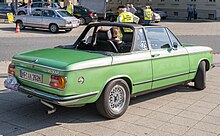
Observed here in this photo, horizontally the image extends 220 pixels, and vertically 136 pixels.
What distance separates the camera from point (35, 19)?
63.6 ft

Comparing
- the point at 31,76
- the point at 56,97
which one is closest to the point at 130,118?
the point at 56,97

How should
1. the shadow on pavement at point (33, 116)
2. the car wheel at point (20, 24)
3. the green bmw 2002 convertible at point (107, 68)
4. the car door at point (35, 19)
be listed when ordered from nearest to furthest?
the green bmw 2002 convertible at point (107, 68), the shadow on pavement at point (33, 116), the car door at point (35, 19), the car wheel at point (20, 24)

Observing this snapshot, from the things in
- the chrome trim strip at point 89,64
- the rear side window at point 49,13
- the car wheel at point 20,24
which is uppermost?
the rear side window at point 49,13

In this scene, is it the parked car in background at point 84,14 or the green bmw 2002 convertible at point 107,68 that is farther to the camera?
the parked car in background at point 84,14

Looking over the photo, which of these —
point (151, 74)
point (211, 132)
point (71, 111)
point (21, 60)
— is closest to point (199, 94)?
point (151, 74)

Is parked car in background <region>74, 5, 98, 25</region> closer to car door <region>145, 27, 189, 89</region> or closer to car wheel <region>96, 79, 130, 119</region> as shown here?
car door <region>145, 27, 189, 89</region>

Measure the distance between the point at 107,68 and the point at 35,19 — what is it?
1566 centimetres

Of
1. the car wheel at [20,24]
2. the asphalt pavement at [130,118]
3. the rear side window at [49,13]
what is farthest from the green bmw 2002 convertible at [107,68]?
the car wheel at [20,24]

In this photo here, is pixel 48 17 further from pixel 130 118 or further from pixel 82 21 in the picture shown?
pixel 130 118

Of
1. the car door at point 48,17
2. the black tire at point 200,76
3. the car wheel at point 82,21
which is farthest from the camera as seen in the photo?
the car wheel at point 82,21

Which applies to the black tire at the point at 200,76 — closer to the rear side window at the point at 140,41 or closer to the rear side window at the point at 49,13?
the rear side window at the point at 140,41

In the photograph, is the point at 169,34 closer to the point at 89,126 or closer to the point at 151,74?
the point at 151,74

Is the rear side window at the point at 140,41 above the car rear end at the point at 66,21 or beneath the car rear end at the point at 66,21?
beneath

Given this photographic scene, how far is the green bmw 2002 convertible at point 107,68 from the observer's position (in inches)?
174
